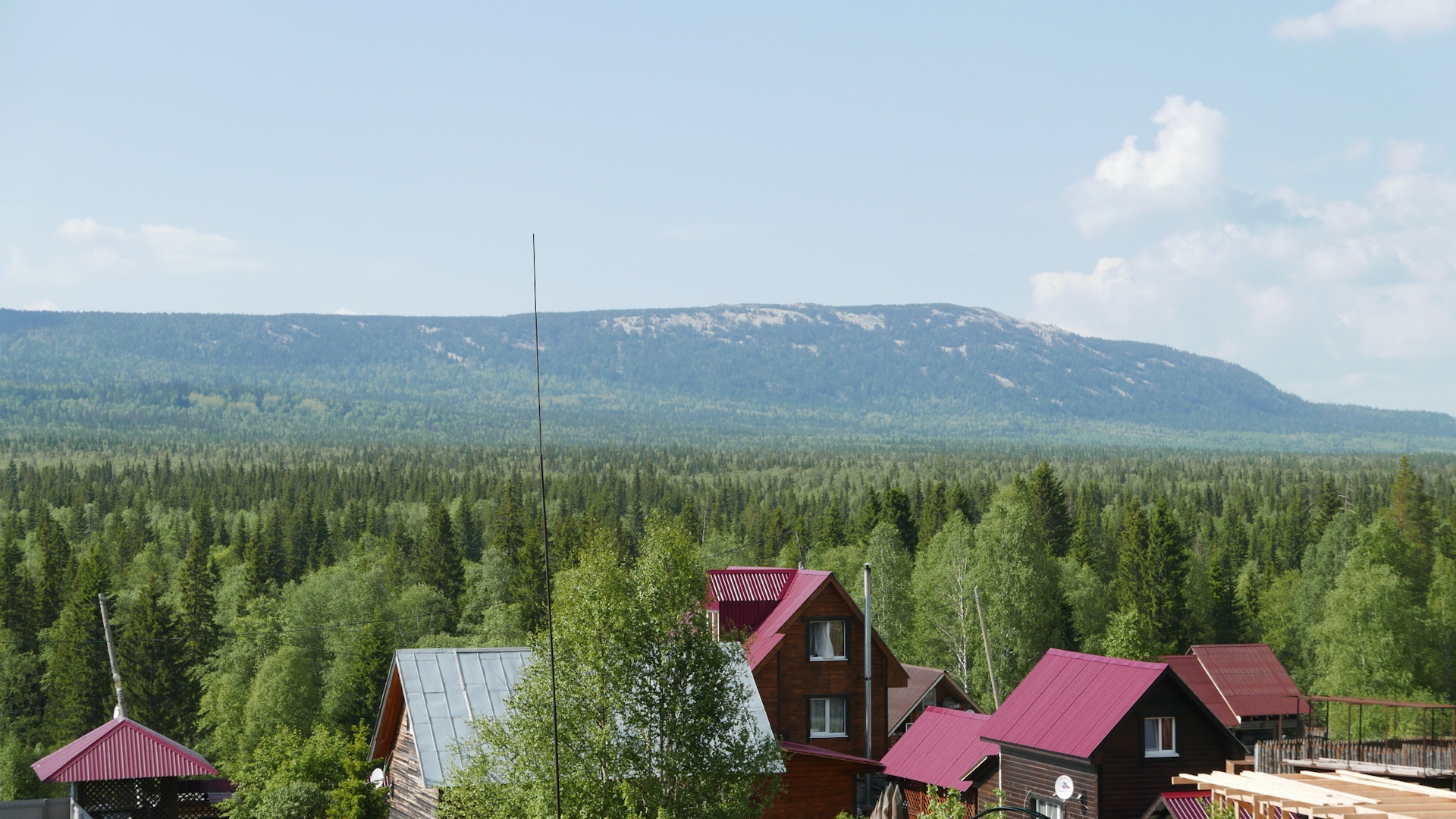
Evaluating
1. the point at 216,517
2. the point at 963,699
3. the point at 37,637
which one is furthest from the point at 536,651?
the point at 216,517

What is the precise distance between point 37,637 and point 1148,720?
6617 centimetres

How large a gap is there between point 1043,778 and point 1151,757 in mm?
3050

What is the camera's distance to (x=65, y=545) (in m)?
92.1

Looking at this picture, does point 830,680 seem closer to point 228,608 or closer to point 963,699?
point 963,699

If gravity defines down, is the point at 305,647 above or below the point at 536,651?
below

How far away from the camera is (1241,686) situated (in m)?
Answer: 68.1

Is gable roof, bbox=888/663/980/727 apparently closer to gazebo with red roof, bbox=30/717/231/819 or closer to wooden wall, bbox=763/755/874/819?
wooden wall, bbox=763/755/874/819

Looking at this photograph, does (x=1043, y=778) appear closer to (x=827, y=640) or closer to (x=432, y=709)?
(x=827, y=640)

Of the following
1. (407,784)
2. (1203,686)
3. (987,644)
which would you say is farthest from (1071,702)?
(1203,686)

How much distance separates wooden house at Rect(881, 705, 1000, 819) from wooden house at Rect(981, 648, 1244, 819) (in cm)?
210

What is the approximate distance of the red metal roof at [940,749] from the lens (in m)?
44.3

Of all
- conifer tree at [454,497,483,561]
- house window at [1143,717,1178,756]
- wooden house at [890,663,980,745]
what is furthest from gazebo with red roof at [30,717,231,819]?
conifer tree at [454,497,483,561]

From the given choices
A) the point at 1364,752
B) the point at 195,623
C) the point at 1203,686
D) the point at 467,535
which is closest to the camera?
the point at 1364,752

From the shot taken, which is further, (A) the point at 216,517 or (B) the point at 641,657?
(A) the point at 216,517
